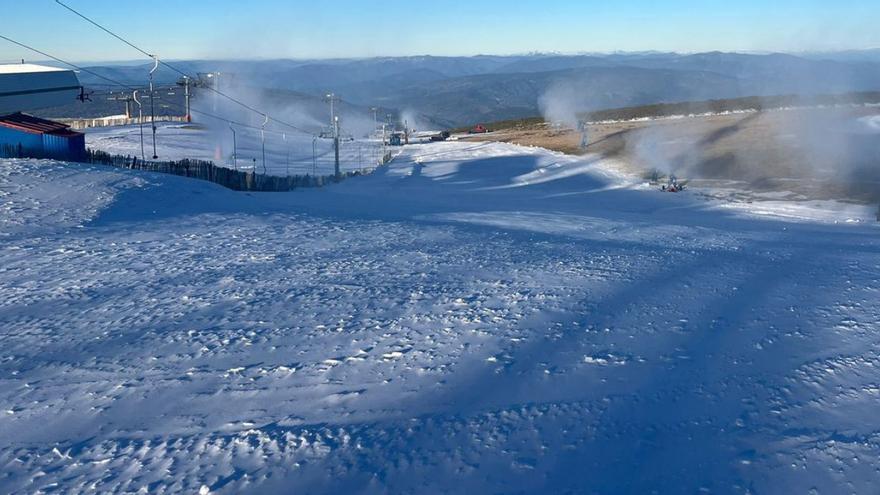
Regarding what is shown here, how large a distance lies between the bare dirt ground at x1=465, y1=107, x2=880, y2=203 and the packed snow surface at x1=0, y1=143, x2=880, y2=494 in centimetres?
1596

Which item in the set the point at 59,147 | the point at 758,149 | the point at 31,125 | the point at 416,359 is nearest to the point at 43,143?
the point at 59,147

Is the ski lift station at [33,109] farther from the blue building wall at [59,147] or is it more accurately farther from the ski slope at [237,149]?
the ski slope at [237,149]

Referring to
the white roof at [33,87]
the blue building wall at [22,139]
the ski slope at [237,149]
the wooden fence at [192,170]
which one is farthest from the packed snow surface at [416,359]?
the ski slope at [237,149]

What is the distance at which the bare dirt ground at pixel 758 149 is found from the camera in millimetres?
26875

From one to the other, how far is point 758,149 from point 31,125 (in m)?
29.3

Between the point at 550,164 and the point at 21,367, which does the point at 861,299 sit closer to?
the point at 21,367

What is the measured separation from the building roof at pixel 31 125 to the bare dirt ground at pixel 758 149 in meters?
21.4

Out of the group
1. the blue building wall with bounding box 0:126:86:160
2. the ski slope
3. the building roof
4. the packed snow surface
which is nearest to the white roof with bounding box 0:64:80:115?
the building roof

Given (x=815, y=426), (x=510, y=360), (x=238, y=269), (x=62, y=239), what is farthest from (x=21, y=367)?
(x=815, y=426)

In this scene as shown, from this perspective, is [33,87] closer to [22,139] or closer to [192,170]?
[22,139]

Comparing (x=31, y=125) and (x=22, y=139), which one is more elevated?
(x=31, y=125)

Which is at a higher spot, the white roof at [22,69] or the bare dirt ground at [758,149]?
the white roof at [22,69]

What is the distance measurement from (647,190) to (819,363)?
2116cm

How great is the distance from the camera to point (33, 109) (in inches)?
909
